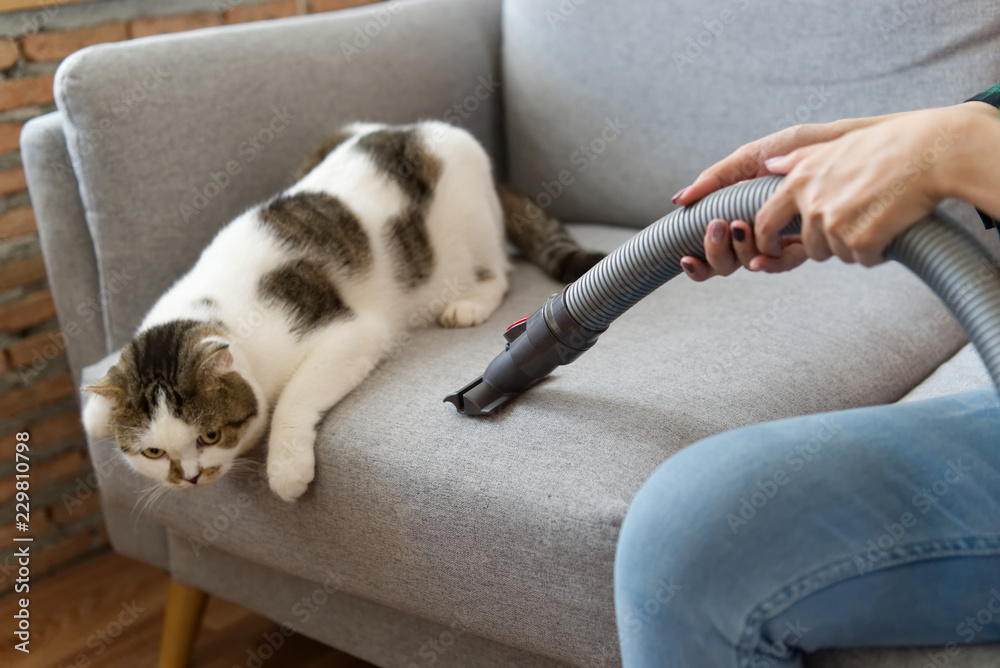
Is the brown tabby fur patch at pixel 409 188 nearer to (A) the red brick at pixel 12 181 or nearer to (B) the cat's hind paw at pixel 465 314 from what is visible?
(B) the cat's hind paw at pixel 465 314

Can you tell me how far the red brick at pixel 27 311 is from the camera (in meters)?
1.79

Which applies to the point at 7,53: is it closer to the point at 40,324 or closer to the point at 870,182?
the point at 40,324

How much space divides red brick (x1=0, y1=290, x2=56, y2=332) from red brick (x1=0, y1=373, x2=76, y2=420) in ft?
0.43

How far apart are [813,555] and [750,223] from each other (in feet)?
1.06

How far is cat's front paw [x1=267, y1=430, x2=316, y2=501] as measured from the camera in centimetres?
110

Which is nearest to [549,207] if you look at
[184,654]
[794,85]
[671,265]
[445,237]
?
[445,237]

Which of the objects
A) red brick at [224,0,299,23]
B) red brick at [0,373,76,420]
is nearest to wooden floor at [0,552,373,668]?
red brick at [0,373,76,420]

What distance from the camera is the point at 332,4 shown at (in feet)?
7.96

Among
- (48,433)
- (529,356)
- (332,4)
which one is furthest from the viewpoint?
(332,4)

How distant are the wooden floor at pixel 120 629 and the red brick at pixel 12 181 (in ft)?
2.84

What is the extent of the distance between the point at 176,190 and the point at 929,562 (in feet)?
4.20

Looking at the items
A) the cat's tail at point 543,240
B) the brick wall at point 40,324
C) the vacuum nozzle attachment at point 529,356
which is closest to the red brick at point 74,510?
the brick wall at point 40,324

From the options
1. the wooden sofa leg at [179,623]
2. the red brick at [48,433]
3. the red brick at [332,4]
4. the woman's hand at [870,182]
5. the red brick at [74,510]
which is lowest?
the red brick at [74,510]

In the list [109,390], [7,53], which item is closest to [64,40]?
[7,53]
